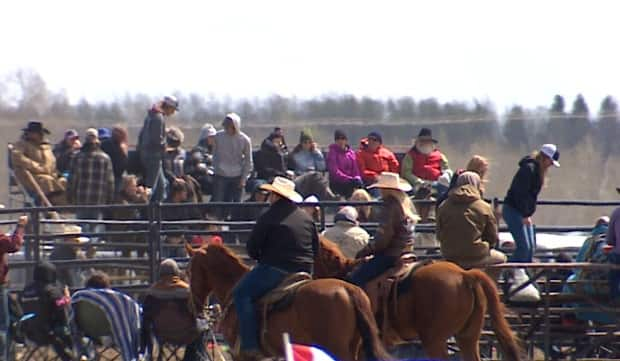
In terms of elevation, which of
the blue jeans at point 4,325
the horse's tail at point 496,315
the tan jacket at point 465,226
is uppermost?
the tan jacket at point 465,226

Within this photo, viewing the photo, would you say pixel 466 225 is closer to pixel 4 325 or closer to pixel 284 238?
pixel 284 238

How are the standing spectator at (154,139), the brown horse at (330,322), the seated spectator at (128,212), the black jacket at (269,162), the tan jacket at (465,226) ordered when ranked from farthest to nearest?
the black jacket at (269,162) < the standing spectator at (154,139) < the seated spectator at (128,212) < the tan jacket at (465,226) < the brown horse at (330,322)

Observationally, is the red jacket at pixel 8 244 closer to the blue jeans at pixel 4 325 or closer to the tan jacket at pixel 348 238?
the blue jeans at pixel 4 325

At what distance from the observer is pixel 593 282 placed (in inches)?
675

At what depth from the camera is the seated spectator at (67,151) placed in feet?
75.0

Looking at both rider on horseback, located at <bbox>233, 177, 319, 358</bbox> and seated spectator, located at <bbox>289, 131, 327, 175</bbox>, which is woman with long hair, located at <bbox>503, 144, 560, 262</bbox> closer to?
rider on horseback, located at <bbox>233, 177, 319, 358</bbox>

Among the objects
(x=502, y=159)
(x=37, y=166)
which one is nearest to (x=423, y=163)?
(x=37, y=166)

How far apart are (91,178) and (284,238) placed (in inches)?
276

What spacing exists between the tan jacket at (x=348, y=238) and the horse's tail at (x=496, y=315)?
2.28 meters

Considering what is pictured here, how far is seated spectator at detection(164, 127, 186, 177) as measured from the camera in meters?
22.7

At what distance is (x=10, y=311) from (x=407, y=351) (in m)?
4.15

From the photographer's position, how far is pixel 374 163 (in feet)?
73.9

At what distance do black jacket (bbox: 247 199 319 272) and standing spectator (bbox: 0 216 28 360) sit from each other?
3042mm

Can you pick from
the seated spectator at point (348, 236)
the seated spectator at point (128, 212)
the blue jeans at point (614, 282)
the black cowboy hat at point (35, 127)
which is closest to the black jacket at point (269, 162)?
the seated spectator at point (128, 212)
